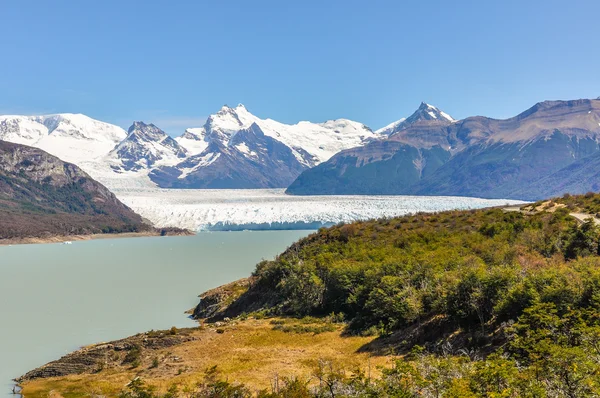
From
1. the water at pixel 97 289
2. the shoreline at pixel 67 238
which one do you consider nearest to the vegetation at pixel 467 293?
the water at pixel 97 289

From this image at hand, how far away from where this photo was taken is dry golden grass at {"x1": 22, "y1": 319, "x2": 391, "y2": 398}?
97.5 feet

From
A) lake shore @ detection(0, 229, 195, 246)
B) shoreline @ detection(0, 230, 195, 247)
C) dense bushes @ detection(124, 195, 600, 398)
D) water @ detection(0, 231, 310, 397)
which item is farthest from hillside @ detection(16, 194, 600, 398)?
shoreline @ detection(0, 230, 195, 247)

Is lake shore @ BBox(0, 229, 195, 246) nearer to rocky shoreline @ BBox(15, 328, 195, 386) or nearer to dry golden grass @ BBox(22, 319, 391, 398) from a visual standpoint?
rocky shoreline @ BBox(15, 328, 195, 386)

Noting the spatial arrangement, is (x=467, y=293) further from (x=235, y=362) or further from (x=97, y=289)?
(x=97, y=289)

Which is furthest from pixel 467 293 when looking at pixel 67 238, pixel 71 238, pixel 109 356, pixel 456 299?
pixel 71 238

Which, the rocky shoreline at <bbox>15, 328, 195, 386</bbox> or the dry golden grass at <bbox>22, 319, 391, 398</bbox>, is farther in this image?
the rocky shoreline at <bbox>15, 328, 195, 386</bbox>

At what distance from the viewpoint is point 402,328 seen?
35.1 meters

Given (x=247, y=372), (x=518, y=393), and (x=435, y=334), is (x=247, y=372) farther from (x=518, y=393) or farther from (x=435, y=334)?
(x=518, y=393)

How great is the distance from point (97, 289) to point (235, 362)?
53.8 metres

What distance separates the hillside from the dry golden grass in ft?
0.54

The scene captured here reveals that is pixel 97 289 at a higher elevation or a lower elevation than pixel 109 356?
higher

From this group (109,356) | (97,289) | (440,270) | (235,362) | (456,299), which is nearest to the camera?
(456,299)

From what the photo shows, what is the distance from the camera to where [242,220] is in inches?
7618

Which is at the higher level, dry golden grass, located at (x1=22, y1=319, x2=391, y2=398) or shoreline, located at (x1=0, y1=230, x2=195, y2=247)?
shoreline, located at (x1=0, y1=230, x2=195, y2=247)
